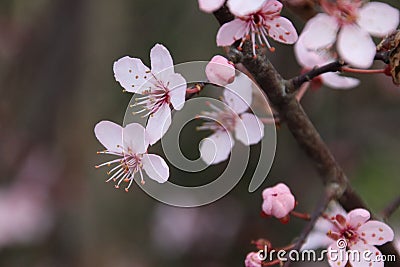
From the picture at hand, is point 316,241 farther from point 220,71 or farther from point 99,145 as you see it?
point 99,145

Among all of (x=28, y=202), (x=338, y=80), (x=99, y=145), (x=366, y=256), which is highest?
(x=338, y=80)

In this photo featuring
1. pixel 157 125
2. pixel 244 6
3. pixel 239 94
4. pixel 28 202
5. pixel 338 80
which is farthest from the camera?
pixel 28 202

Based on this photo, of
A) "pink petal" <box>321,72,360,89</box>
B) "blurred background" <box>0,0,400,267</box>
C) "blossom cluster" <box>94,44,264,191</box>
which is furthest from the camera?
"blurred background" <box>0,0,400,267</box>

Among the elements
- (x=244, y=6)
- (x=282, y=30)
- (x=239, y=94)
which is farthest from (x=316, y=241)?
(x=244, y=6)

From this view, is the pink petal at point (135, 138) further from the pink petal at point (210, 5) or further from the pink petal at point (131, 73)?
the pink petal at point (210, 5)

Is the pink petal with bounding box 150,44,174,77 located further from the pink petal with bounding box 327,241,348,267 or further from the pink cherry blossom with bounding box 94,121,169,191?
the pink petal with bounding box 327,241,348,267

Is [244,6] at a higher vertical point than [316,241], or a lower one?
higher

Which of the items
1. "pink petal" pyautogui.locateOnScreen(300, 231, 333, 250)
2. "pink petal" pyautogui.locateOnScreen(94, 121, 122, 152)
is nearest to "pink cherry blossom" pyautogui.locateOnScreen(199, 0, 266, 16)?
"pink petal" pyautogui.locateOnScreen(94, 121, 122, 152)

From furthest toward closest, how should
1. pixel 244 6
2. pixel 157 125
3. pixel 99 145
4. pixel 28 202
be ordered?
1. pixel 28 202
2. pixel 99 145
3. pixel 157 125
4. pixel 244 6
